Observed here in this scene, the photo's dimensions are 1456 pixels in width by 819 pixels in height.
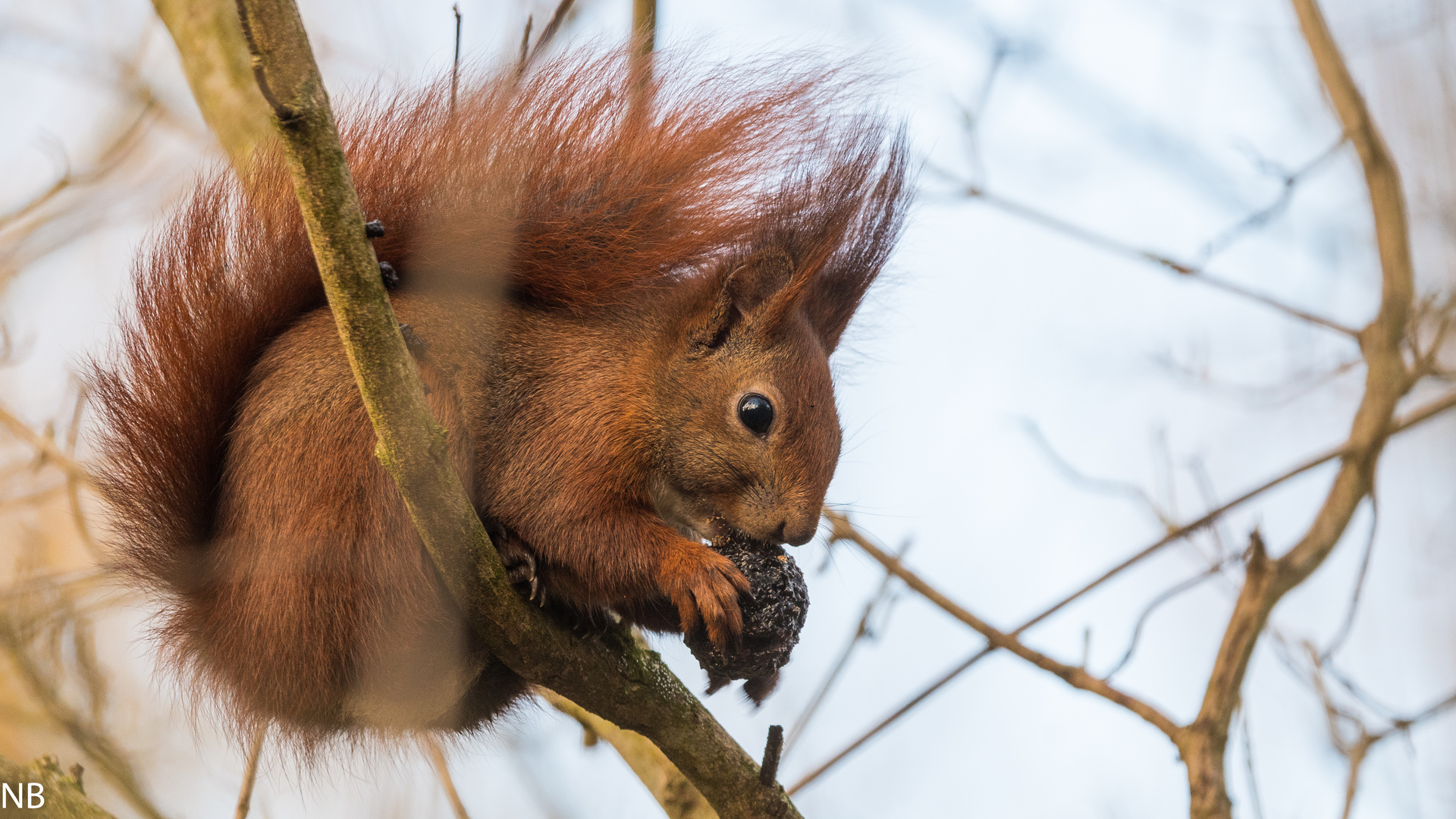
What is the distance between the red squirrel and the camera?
2.24 metres

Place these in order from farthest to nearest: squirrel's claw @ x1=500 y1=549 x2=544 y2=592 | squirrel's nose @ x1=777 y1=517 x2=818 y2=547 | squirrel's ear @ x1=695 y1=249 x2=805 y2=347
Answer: squirrel's ear @ x1=695 y1=249 x2=805 y2=347
squirrel's nose @ x1=777 y1=517 x2=818 y2=547
squirrel's claw @ x1=500 y1=549 x2=544 y2=592

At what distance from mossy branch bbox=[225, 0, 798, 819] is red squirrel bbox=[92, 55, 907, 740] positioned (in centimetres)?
13

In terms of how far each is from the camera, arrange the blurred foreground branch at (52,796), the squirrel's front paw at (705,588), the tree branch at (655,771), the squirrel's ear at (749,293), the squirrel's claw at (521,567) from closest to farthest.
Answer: the blurred foreground branch at (52,796)
the squirrel's front paw at (705,588)
the squirrel's claw at (521,567)
the squirrel's ear at (749,293)
the tree branch at (655,771)

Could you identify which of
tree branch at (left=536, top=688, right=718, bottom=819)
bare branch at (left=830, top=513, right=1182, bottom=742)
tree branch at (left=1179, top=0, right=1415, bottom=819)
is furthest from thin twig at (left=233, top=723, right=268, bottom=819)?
tree branch at (left=1179, top=0, right=1415, bottom=819)

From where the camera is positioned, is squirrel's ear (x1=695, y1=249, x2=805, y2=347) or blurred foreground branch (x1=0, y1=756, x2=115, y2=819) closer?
blurred foreground branch (x1=0, y1=756, x2=115, y2=819)

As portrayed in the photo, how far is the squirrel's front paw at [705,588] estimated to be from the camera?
6.97ft

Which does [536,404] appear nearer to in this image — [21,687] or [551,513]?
[551,513]

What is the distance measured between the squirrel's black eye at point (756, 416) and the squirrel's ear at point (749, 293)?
191mm

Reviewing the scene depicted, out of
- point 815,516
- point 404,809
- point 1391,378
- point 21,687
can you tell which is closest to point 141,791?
point 21,687

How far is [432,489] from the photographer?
186 centimetres

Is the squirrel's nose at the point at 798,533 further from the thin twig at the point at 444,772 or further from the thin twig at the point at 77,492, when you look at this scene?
the thin twig at the point at 77,492

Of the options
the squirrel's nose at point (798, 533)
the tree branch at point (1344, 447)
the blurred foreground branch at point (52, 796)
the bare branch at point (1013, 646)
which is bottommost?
the blurred foreground branch at point (52, 796)

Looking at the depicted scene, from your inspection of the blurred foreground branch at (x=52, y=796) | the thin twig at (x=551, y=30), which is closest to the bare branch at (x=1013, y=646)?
the thin twig at (x=551, y=30)

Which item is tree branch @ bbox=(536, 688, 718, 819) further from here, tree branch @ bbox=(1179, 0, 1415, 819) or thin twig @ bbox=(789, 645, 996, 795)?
tree branch @ bbox=(1179, 0, 1415, 819)
